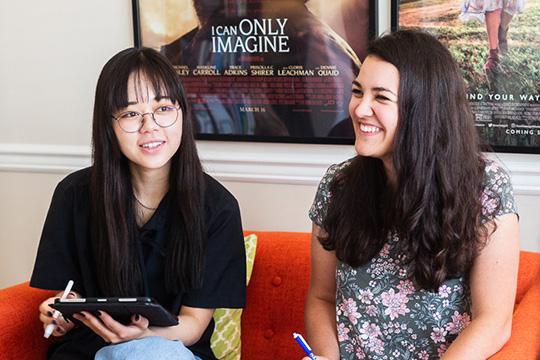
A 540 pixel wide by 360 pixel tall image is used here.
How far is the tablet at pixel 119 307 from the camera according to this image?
169 centimetres

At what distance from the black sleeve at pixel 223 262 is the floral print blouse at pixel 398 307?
0.93 feet

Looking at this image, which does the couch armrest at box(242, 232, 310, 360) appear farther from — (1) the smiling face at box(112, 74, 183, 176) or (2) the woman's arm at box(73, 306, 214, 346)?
(1) the smiling face at box(112, 74, 183, 176)

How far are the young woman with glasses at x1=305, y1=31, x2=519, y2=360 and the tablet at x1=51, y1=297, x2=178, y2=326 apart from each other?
1.40 ft

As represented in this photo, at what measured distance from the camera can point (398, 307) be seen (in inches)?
70.1

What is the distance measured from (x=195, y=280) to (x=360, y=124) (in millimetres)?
571

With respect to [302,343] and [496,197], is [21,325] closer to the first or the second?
[302,343]

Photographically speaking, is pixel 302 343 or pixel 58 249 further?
pixel 58 249

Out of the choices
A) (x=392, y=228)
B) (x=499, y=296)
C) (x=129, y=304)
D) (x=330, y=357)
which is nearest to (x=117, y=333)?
(x=129, y=304)

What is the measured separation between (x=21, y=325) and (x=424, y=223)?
1.07 meters

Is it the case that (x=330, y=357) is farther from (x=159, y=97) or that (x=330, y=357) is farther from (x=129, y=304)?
(x=159, y=97)

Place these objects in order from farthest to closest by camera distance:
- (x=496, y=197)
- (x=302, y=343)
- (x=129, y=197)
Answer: (x=129, y=197) → (x=496, y=197) → (x=302, y=343)

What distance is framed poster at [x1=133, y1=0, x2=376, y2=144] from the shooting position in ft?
7.88

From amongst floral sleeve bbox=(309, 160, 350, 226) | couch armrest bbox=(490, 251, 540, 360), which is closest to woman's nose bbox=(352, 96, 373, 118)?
floral sleeve bbox=(309, 160, 350, 226)

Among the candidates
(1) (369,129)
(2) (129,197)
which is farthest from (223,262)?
(1) (369,129)
